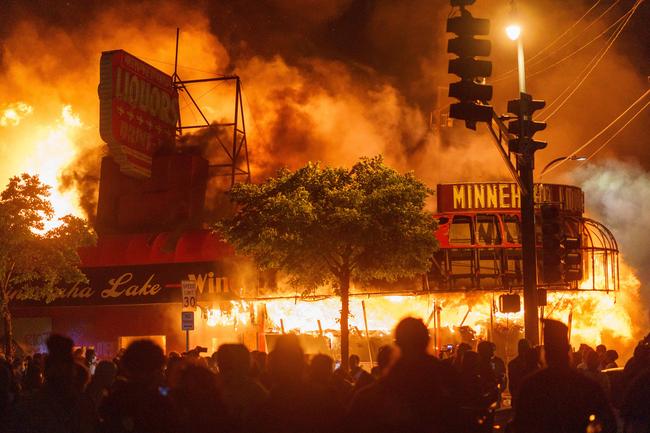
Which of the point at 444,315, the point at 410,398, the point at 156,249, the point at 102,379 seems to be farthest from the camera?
the point at 156,249

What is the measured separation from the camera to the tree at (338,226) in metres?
25.8

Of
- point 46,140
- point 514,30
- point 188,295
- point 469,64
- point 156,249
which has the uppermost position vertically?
point 46,140

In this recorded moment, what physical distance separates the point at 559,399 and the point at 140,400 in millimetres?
2851

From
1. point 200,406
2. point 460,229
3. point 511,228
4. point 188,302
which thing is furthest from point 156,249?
point 200,406

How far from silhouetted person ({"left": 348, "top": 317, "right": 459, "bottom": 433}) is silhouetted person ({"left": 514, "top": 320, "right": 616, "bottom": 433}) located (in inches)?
29.0

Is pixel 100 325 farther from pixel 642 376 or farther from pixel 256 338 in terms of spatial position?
pixel 642 376

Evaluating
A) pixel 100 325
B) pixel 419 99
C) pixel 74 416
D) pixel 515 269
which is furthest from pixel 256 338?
pixel 74 416

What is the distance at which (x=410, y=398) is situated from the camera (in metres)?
5.45

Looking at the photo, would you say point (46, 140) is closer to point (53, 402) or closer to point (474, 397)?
point (474, 397)

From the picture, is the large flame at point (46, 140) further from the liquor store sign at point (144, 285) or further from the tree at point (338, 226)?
the tree at point (338, 226)

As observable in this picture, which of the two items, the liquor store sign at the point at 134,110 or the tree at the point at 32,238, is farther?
the liquor store sign at the point at 134,110

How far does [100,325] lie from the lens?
38438 mm

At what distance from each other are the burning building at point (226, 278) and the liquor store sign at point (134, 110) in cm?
6

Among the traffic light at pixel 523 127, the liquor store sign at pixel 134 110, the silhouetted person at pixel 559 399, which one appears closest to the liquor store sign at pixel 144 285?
the liquor store sign at pixel 134 110
